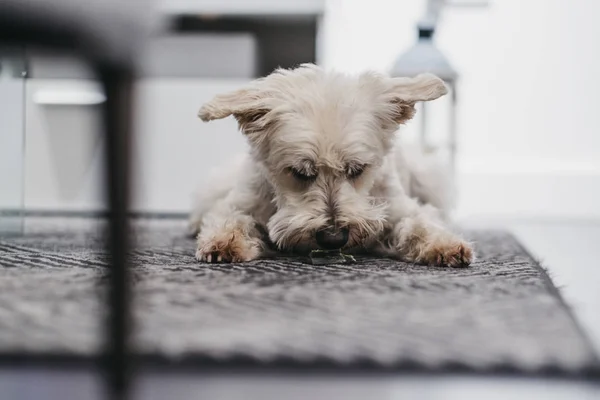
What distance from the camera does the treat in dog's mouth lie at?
2.10m

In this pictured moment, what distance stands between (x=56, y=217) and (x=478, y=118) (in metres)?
2.32

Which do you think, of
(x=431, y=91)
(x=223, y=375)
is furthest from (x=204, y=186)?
(x=223, y=375)

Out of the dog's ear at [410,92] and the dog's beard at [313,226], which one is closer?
the dog's beard at [313,226]

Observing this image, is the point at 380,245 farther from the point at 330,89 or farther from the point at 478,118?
the point at 478,118

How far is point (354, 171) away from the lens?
2.13 metres

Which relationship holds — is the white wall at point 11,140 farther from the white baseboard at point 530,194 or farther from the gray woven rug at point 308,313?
the white baseboard at point 530,194

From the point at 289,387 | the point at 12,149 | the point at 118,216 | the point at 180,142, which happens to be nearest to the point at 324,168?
the point at 289,387

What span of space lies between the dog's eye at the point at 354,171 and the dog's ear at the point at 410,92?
201 millimetres

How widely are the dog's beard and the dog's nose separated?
11 millimetres

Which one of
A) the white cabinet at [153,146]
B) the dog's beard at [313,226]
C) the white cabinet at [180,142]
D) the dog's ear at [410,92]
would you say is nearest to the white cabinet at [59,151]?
the white cabinet at [153,146]

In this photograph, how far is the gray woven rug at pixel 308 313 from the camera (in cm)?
118

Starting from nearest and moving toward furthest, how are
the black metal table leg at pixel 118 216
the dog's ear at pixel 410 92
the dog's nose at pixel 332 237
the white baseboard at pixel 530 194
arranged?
the black metal table leg at pixel 118 216 < the dog's nose at pixel 332 237 < the dog's ear at pixel 410 92 < the white baseboard at pixel 530 194

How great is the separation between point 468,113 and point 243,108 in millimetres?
2449

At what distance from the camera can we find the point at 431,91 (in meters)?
2.15
